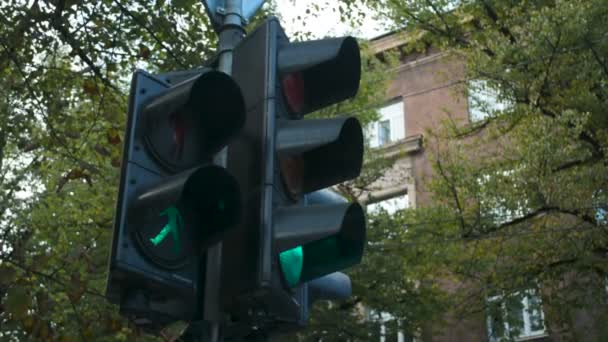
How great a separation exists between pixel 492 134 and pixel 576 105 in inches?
72.9

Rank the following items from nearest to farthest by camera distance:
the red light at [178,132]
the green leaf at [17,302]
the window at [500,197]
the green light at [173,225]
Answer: the green light at [173,225], the red light at [178,132], the green leaf at [17,302], the window at [500,197]

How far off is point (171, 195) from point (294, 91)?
91 centimetres

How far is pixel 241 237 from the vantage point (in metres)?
3.47

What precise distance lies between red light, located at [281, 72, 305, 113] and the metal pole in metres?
0.29

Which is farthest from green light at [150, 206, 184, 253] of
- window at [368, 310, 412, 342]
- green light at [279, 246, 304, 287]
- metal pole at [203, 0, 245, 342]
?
window at [368, 310, 412, 342]

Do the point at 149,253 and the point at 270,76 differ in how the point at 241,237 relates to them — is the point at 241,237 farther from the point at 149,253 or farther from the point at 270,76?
the point at 270,76

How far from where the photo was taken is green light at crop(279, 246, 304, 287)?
347 centimetres

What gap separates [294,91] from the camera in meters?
3.88

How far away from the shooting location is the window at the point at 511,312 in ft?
48.9

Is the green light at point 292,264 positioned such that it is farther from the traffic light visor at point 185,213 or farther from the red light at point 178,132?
the red light at point 178,132

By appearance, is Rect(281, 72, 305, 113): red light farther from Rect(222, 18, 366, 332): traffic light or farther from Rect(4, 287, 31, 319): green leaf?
Rect(4, 287, 31, 319): green leaf

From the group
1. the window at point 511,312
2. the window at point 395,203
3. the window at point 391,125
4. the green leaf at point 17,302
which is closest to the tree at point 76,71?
the green leaf at point 17,302

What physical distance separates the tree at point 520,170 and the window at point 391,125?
309 inches

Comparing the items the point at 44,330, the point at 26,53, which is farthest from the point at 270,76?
the point at 26,53
